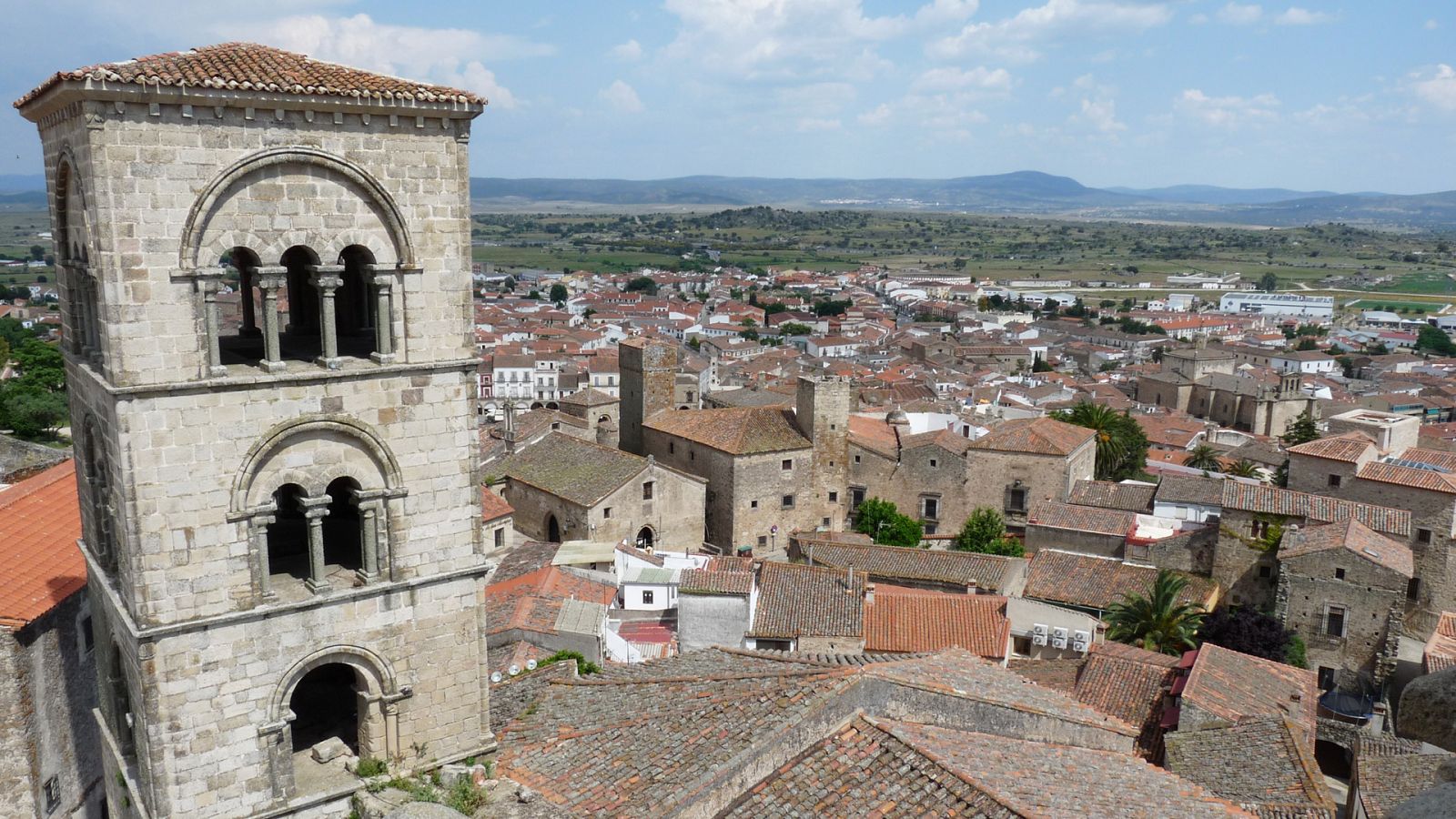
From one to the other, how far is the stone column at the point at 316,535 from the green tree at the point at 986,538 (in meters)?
31.3

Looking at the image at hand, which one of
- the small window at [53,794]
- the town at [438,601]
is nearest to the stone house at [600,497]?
the town at [438,601]

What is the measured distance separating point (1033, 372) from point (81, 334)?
97042 millimetres

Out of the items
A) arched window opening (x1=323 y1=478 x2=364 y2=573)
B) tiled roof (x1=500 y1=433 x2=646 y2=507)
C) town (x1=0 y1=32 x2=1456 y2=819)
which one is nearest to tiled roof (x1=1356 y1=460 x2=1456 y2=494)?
town (x1=0 y1=32 x2=1456 y2=819)

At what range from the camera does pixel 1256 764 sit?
18.5 metres

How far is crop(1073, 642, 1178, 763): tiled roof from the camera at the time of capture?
2258 centimetres

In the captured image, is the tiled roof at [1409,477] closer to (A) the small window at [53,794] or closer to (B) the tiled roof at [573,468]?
(B) the tiled roof at [573,468]

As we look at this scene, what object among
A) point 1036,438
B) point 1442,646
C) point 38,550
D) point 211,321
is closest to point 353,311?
point 211,321

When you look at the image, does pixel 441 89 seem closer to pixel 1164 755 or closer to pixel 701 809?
pixel 701 809

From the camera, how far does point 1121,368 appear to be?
10362 cm

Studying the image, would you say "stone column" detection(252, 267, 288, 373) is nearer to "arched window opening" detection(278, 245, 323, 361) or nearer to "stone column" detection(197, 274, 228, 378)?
"stone column" detection(197, 274, 228, 378)

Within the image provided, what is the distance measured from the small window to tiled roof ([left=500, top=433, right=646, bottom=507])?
19.1 metres

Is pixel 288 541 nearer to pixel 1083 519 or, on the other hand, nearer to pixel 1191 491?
pixel 1083 519

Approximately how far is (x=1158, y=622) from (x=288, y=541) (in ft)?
82.4

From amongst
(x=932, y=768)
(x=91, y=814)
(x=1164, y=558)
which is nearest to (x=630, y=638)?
(x=91, y=814)
